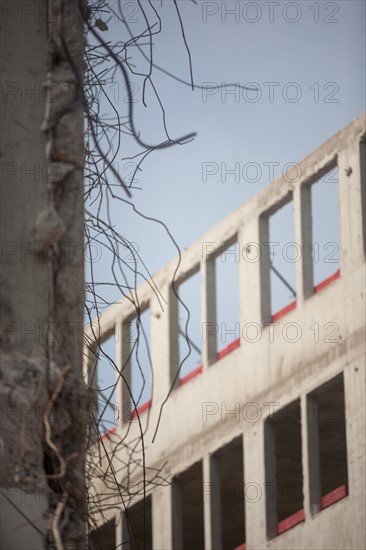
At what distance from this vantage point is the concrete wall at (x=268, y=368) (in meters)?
21.6

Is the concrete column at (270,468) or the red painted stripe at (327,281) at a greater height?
the red painted stripe at (327,281)

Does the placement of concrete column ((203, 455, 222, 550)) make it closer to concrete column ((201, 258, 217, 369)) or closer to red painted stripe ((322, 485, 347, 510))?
concrete column ((201, 258, 217, 369))

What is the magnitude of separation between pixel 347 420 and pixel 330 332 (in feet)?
4.07

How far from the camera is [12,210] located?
21.4 feet

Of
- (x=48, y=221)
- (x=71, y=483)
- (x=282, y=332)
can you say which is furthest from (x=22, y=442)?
(x=282, y=332)

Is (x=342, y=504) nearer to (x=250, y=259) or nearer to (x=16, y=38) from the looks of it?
(x=250, y=259)

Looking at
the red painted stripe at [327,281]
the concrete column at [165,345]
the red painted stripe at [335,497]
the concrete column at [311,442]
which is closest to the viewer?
the red painted stripe at [335,497]

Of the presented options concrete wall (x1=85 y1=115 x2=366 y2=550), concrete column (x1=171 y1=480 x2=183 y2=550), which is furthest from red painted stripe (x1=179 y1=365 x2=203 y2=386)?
concrete column (x1=171 y1=480 x2=183 y2=550)

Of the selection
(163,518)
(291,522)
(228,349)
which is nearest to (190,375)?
(228,349)

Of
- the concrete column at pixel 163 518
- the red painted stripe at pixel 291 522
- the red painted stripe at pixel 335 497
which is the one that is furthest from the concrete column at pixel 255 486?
the concrete column at pixel 163 518

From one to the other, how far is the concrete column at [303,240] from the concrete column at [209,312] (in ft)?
6.90

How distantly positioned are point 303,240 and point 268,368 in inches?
74.6

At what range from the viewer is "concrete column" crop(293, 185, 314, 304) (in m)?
22.9

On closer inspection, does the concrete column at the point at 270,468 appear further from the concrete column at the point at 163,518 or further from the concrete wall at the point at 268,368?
the concrete column at the point at 163,518
